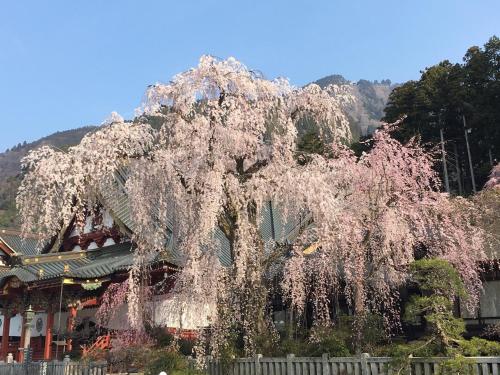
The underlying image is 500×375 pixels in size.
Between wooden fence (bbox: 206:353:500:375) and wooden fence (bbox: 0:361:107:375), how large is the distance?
11.5ft

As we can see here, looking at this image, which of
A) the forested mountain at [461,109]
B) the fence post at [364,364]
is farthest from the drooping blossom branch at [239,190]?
the forested mountain at [461,109]

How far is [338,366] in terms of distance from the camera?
418 inches

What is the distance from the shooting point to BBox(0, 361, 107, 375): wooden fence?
1405 cm

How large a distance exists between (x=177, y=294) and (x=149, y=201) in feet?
7.92

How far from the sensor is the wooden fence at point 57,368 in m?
14.0

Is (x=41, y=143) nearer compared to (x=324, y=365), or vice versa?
(x=324, y=365)

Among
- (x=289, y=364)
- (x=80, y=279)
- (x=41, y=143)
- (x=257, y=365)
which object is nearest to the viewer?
(x=289, y=364)

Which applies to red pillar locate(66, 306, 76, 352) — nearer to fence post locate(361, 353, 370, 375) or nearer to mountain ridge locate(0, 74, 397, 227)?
fence post locate(361, 353, 370, 375)

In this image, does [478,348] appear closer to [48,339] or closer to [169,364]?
[169,364]

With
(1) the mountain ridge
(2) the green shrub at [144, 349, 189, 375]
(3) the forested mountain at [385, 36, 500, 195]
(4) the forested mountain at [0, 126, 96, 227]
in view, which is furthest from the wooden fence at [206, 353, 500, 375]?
(4) the forested mountain at [0, 126, 96, 227]

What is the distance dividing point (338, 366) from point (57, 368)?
8.69 metres

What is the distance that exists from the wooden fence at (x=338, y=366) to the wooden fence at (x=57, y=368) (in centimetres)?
349

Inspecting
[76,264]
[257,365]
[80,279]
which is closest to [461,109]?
[76,264]

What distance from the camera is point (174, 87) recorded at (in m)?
12.3
